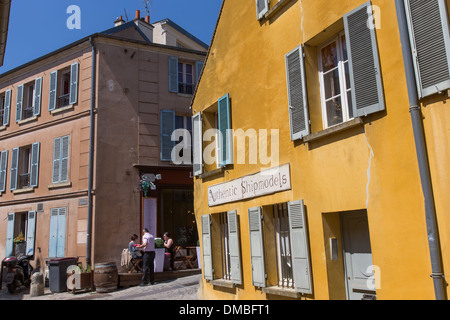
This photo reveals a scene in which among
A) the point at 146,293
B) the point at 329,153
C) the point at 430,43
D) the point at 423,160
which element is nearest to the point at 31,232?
the point at 146,293

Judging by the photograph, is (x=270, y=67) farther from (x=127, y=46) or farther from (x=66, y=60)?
(x=66, y=60)

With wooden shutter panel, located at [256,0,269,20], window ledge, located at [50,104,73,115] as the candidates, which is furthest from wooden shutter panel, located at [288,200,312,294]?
window ledge, located at [50,104,73,115]

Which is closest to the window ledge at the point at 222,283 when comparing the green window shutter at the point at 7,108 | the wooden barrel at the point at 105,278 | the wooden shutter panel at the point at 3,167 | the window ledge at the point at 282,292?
the window ledge at the point at 282,292

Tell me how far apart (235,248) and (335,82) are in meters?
3.42

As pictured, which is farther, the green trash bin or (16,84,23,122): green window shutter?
(16,84,23,122): green window shutter

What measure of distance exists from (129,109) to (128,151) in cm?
162

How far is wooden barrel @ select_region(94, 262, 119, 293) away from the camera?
11.6m

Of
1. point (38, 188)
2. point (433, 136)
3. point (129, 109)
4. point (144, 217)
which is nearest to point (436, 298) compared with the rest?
point (433, 136)

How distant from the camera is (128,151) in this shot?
15.7m

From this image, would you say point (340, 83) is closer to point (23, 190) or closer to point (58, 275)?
point (58, 275)

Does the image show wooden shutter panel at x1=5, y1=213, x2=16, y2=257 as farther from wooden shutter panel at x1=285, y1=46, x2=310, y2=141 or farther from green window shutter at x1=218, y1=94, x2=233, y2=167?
wooden shutter panel at x1=285, y1=46, x2=310, y2=141

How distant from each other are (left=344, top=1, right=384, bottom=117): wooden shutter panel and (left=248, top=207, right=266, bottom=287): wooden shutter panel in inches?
103

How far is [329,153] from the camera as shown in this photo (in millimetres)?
5555

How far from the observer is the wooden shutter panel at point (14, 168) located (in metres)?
17.8
